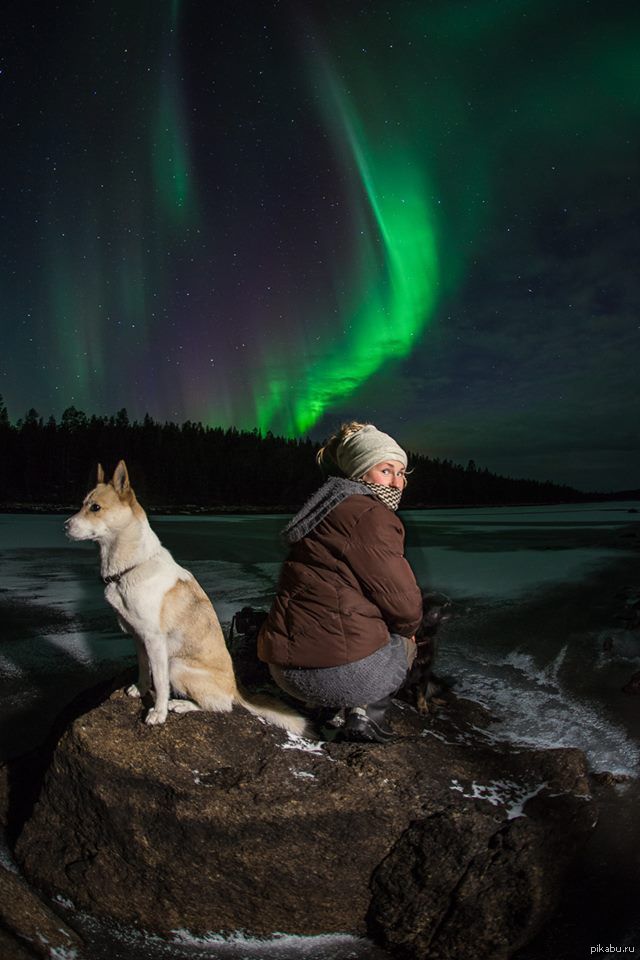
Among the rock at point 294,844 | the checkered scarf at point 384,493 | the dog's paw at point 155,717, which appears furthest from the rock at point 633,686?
the dog's paw at point 155,717

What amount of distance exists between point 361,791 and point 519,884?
97cm

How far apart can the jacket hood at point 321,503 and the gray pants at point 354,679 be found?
897mm

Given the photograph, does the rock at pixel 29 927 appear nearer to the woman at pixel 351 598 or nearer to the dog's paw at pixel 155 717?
the dog's paw at pixel 155 717

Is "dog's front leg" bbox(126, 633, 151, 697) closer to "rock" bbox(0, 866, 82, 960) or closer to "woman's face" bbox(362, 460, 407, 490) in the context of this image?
"rock" bbox(0, 866, 82, 960)

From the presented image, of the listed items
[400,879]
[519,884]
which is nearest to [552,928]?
[519,884]

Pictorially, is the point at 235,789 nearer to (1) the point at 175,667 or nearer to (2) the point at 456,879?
(1) the point at 175,667

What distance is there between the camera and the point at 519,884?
3.17 meters

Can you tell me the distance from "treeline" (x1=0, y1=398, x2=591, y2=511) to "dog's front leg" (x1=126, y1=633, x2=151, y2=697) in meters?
55.1

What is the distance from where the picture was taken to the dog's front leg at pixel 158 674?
3.87m

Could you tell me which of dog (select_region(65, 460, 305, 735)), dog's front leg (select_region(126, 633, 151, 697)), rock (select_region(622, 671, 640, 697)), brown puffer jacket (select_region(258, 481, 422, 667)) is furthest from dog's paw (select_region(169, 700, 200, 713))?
rock (select_region(622, 671, 640, 697))

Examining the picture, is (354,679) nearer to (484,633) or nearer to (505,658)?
(505,658)

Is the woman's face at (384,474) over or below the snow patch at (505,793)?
over

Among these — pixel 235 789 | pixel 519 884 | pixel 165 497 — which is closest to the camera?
pixel 519 884

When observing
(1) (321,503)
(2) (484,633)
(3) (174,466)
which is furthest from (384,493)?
(3) (174,466)
